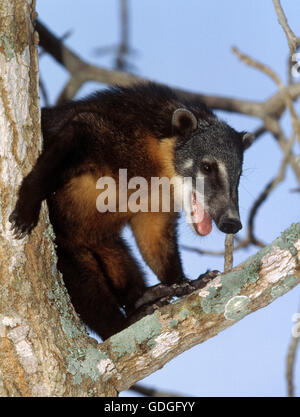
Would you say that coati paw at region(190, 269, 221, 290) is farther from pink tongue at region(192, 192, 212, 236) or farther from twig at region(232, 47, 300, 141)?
twig at region(232, 47, 300, 141)

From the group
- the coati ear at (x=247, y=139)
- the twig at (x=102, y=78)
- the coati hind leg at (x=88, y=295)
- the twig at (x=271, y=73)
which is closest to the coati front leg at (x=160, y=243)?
the coati hind leg at (x=88, y=295)

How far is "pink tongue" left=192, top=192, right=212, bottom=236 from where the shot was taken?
5.60 m

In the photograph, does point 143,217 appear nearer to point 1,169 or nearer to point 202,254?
point 202,254

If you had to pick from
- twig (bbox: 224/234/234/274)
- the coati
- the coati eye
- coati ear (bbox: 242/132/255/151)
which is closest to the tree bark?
twig (bbox: 224/234/234/274)

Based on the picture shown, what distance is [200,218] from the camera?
18.5 feet

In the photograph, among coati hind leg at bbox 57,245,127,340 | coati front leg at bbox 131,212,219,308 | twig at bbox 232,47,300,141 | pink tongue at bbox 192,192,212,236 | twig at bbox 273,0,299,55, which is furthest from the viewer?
coati front leg at bbox 131,212,219,308

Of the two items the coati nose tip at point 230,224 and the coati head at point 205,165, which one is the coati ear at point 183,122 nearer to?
the coati head at point 205,165

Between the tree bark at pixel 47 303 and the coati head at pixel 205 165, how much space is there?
1.43 meters

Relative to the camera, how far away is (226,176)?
5484 millimetres

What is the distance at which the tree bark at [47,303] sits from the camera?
13.2 ft

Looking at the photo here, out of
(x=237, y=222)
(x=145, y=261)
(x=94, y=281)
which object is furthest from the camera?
(x=145, y=261)
